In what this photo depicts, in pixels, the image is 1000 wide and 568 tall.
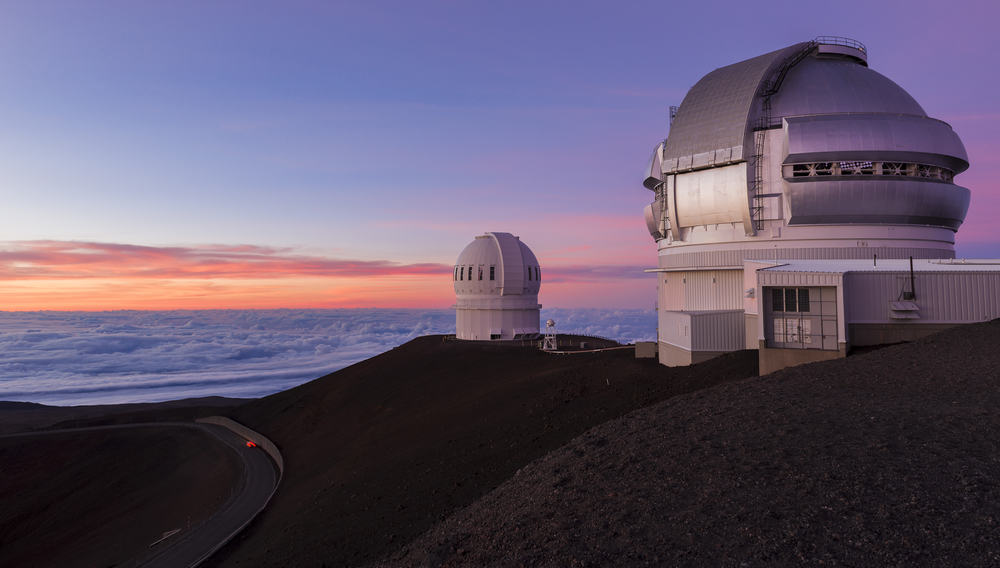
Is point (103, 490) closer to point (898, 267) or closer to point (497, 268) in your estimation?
point (497, 268)

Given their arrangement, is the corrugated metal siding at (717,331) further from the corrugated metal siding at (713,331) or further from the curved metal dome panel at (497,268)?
the curved metal dome panel at (497,268)

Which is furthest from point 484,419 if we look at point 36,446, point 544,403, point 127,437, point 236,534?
point 36,446

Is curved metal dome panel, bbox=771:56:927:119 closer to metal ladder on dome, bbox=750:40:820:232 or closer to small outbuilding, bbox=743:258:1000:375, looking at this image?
metal ladder on dome, bbox=750:40:820:232

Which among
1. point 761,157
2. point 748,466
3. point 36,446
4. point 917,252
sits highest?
point 761,157

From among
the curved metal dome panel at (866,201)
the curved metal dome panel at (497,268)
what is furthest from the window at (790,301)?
the curved metal dome panel at (497,268)

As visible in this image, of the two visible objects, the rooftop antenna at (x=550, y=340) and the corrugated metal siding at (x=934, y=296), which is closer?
the corrugated metal siding at (x=934, y=296)

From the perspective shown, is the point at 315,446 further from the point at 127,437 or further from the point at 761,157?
the point at 761,157
